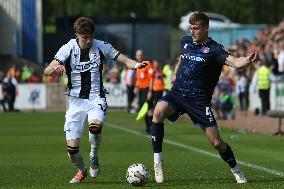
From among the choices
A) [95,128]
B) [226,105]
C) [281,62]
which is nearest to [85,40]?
[95,128]

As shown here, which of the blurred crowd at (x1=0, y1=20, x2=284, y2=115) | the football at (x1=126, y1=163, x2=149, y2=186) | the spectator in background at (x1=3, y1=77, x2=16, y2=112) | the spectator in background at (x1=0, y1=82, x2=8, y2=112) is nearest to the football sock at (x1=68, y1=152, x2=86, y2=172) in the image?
the football at (x1=126, y1=163, x2=149, y2=186)

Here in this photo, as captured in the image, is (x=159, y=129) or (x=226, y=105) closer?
(x=159, y=129)

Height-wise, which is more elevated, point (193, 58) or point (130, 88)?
point (193, 58)

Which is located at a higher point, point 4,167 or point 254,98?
point 4,167

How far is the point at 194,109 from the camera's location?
13.2 m

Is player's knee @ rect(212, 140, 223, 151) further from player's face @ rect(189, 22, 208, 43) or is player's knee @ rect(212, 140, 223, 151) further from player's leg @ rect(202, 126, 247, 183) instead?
player's face @ rect(189, 22, 208, 43)

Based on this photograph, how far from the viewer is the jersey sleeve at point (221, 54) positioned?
508 inches

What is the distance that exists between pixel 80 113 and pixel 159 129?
105cm

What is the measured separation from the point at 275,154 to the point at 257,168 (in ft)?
9.77

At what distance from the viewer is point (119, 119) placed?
32844 mm

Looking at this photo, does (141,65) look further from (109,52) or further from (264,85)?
(264,85)

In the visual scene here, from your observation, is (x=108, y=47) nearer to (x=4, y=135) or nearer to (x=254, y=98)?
(x=4, y=135)

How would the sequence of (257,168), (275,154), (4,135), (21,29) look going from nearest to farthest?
(257,168) < (275,154) < (4,135) < (21,29)

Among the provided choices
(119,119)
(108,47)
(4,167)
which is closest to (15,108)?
A: (119,119)
